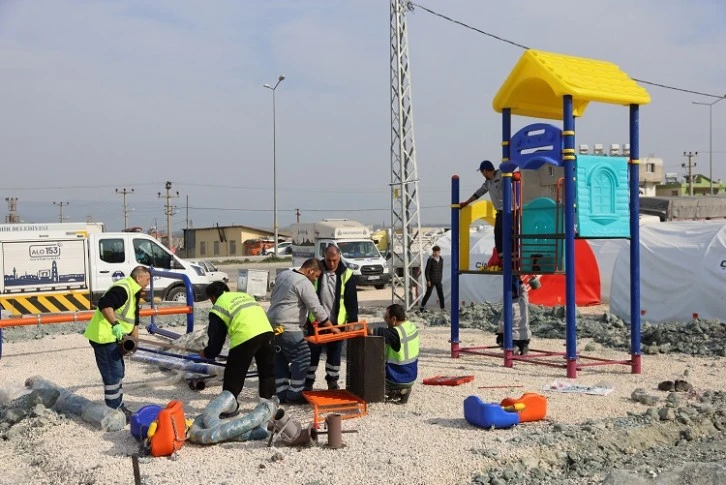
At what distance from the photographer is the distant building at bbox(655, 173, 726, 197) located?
79.8 m

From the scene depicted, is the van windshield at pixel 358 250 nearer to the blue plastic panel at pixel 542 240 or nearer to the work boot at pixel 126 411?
the blue plastic panel at pixel 542 240

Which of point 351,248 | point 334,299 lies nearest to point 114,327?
point 334,299

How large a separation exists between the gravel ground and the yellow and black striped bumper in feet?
24.6

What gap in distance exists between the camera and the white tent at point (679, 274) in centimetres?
1559

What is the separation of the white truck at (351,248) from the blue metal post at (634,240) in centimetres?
1678

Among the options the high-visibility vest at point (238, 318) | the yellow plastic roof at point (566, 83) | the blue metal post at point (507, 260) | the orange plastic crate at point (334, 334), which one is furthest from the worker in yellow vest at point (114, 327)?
the yellow plastic roof at point (566, 83)

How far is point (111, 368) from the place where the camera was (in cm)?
825

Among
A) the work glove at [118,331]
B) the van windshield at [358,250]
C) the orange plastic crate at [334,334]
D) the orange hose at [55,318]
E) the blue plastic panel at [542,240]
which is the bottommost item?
the orange hose at [55,318]

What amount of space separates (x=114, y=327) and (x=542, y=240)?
6.40 m

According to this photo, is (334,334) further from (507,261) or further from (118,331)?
(507,261)

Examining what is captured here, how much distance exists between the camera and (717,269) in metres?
15.5

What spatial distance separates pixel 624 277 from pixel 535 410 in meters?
10.1

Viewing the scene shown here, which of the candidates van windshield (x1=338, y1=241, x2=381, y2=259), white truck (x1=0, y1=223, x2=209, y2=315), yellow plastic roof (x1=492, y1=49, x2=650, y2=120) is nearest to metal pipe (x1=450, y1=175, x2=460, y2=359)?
yellow plastic roof (x1=492, y1=49, x2=650, y2=120)

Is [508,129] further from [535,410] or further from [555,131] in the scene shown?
[535,410]
